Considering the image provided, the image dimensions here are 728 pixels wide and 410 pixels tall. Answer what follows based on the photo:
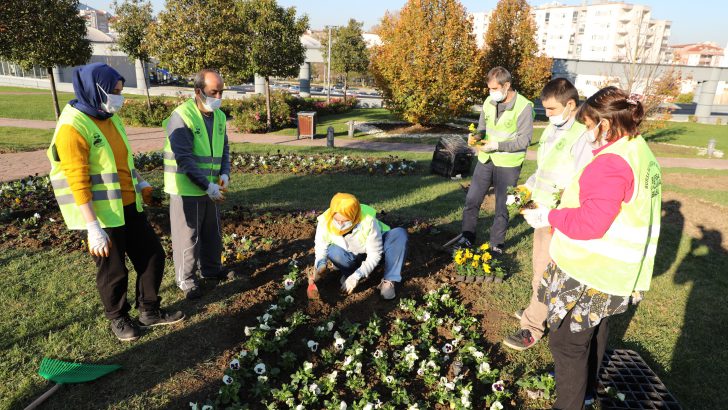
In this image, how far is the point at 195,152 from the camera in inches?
154

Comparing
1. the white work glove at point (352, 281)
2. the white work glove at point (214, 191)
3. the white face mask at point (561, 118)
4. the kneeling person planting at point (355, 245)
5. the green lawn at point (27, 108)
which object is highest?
the white face mask at point (561, 118)

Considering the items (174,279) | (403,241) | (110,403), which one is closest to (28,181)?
(174,279)

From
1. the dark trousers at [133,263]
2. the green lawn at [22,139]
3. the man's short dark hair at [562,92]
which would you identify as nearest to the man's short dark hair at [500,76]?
the man's short dark hair at [562,92]

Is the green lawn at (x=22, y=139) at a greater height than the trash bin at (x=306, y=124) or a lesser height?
lesser

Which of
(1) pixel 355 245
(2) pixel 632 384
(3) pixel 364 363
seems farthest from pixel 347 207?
(2) pixel 632 384

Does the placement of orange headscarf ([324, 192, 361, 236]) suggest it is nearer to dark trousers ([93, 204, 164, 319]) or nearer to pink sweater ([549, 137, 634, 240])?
dark trousers ([93, 204, 164, 319])

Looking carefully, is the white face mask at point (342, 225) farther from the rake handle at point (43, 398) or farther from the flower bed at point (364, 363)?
the rake handle at point (43, 398)

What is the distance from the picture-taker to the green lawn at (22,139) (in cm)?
1139

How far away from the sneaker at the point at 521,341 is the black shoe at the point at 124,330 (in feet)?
10.0

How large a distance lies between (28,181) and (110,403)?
231 inches

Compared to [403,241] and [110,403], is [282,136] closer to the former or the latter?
[403,241]

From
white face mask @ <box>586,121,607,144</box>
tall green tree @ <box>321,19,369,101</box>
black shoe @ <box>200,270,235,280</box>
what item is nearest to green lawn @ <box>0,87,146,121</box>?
tall green tree @ <box>321,19,369,101</box>

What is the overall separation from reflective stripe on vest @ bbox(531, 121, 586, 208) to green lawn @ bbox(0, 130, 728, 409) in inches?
48.4

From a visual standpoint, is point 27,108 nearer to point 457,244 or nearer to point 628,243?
point 457,244
